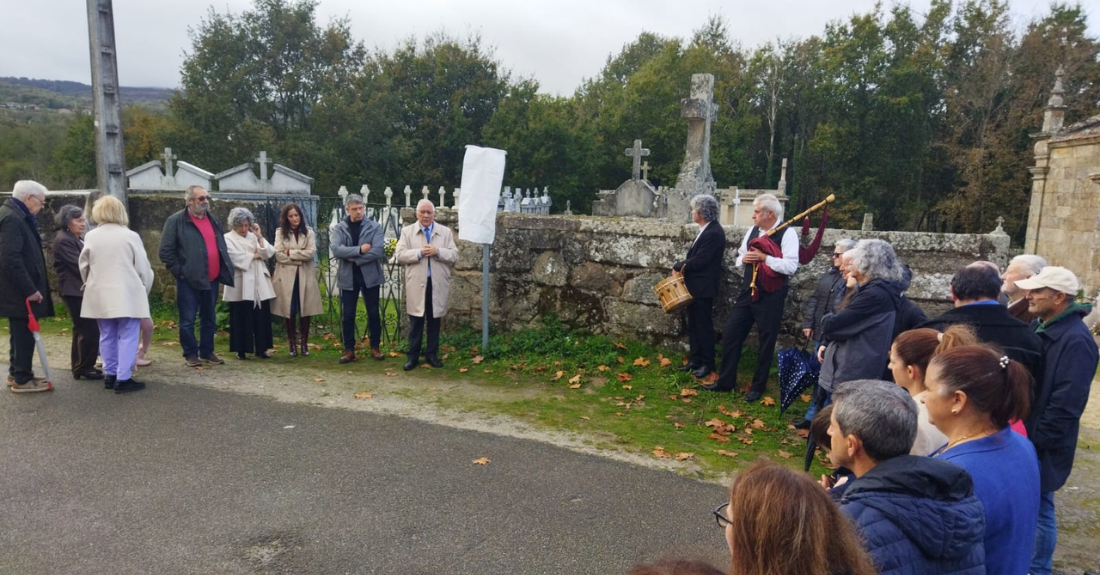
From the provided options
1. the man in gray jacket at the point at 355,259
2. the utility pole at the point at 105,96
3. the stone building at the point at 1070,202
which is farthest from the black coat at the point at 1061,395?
the stone building at the point at 1070,202

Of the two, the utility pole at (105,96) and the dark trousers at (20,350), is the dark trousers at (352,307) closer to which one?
the dark trousers at (20,350)

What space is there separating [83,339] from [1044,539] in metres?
7.18

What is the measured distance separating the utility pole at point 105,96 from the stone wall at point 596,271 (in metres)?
3.66

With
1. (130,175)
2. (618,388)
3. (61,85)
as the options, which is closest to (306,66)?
(130,175)

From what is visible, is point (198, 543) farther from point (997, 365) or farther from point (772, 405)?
point (772, 405)

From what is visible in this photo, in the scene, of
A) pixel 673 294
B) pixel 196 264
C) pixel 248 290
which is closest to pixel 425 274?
pixel 248 290

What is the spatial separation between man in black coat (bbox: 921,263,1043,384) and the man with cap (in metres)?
0.07

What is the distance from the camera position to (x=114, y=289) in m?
5.66

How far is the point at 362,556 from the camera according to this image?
334 cm

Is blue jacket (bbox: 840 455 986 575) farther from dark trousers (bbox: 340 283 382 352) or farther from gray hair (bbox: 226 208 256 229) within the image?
gray hair (bbox: 226 208 256 229)

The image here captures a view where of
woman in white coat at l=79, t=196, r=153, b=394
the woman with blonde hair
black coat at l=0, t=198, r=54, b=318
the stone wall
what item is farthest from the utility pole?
the woman with blonde hair

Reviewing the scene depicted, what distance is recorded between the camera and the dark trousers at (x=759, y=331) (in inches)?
226

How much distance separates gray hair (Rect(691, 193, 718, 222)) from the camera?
611 cm

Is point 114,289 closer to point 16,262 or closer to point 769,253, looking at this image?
point 16,262
